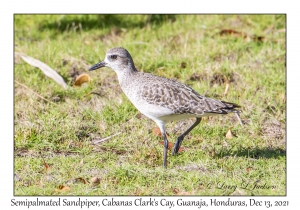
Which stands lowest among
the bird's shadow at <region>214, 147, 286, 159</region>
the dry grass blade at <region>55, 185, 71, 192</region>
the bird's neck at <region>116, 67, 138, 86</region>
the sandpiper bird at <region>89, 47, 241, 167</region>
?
the dry grass blade at <region>55, 185, 71, 192</region>

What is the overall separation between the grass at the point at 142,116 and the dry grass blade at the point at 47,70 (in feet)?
0.33

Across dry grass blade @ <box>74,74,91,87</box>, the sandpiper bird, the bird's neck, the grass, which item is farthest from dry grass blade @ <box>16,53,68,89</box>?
the sandpiper bird

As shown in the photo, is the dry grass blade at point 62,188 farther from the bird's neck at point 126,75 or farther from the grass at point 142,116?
the bird's neck at point 126,75

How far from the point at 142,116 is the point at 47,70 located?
6.46 ft

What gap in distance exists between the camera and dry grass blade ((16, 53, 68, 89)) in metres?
10.2

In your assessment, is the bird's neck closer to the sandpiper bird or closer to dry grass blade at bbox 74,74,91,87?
the sandpiper bird

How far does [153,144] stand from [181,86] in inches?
37.5

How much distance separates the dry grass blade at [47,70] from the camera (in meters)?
10.2

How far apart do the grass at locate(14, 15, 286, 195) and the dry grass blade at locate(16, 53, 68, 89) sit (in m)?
0.10

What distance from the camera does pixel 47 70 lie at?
33.8 feet

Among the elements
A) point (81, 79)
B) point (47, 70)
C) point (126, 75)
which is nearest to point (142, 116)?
point (126, 75)

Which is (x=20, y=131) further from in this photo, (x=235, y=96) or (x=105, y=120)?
(x=235, y=96)

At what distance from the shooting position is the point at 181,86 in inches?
333

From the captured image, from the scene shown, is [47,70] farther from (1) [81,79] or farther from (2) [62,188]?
(2) [62,188]
